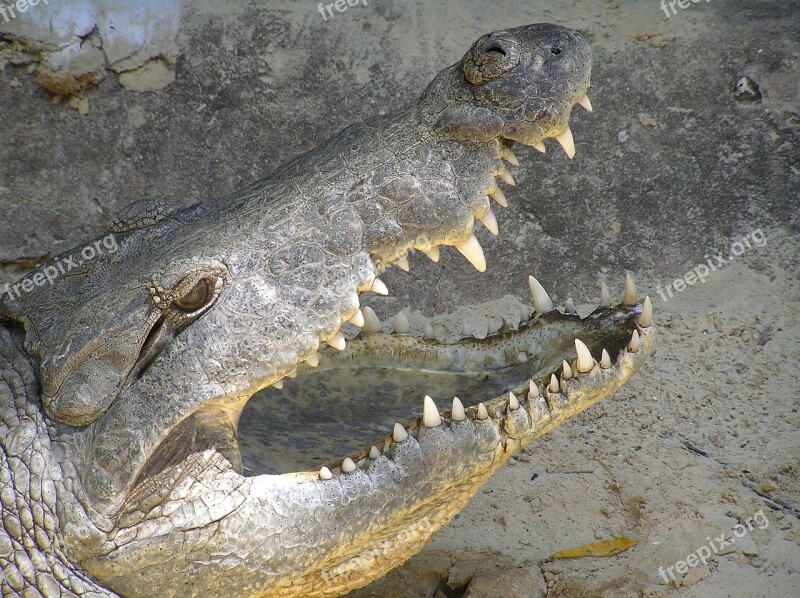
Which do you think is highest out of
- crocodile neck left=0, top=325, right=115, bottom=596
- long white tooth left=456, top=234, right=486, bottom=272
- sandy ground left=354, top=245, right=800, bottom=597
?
long white tooth left=456, top=234, right=486, bottom=272

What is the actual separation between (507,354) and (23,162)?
9.27 ft

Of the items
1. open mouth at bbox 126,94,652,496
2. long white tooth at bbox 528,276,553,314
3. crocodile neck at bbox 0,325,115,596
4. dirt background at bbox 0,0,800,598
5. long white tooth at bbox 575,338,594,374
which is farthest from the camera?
dirt background at bbox 0,0,800,598

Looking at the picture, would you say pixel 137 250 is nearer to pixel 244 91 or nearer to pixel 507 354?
pixel 507 354

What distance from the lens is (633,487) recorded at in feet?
11.6

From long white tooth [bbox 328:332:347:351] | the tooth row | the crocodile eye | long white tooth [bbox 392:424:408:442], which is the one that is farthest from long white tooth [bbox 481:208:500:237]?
the crocodile eye

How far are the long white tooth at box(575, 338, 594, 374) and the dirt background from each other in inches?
38.4

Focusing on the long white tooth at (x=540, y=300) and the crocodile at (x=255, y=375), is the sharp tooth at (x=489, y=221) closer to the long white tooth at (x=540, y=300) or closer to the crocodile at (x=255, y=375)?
the crocodile at (x=255, y=375)

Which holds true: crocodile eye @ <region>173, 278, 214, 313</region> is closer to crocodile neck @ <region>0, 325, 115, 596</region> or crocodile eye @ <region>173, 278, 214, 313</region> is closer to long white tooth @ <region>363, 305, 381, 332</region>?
crocodile neck @ <region>0, 325, 115, 596</region>

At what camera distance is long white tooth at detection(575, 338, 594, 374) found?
2.69 metres

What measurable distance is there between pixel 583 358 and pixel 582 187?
1.75 metres

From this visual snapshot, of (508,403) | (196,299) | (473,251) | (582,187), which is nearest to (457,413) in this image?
(508,403)

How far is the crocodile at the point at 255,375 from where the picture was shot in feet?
8.09

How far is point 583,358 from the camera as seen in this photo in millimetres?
2699

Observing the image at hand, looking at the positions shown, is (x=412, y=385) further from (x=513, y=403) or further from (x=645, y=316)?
(x=645, y=316)
